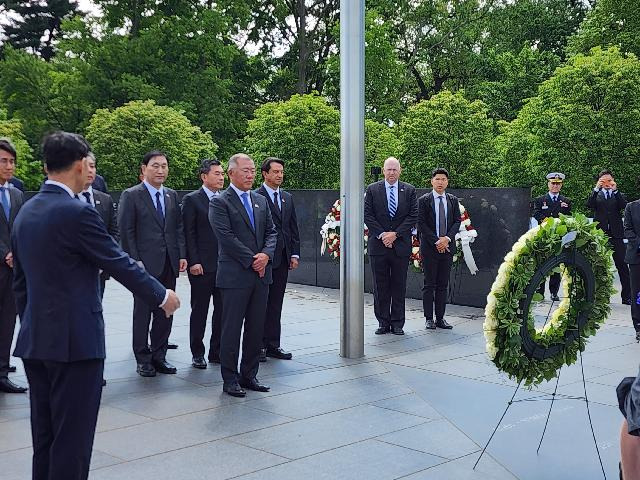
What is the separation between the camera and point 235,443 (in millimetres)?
5961

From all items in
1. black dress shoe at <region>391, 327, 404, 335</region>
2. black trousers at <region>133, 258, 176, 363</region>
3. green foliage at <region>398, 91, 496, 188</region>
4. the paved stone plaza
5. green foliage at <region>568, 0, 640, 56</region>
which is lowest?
the paved stone plaza

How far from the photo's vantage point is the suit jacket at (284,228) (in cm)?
925

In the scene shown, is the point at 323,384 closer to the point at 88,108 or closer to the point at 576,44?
the point at 576,44

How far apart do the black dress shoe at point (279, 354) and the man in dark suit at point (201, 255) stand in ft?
2.14

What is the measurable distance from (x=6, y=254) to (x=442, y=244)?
567 centimetres

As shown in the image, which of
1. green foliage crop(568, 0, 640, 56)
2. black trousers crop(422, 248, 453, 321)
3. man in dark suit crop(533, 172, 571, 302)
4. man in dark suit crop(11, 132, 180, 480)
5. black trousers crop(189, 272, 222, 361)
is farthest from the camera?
green foliage crop(568, 0, 640, 56)

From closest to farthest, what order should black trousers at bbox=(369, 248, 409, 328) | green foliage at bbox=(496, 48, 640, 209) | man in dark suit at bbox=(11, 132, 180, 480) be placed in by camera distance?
man in dark suit at bbox=(11, 132, 180, 480)
black trousers at bbox=(369, 248, 409, 328)
green foliage at bbox=(496, 48, 640, 209)

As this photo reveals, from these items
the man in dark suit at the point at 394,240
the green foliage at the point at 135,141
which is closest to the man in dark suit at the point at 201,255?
the man in dark suit at the point at 394,240

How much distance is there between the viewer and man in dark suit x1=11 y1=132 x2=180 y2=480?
4.09 metres

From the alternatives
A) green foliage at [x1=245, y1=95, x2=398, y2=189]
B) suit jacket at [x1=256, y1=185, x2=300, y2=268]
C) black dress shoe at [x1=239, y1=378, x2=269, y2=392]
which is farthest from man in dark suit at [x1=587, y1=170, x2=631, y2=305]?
green foliage at [x1=245, y1=95, x2=398, y2=189]

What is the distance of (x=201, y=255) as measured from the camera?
28.7ft

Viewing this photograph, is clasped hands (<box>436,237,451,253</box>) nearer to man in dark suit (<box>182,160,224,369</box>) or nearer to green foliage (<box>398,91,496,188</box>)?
man in dark suit (<box>182,160,224,369</box>)

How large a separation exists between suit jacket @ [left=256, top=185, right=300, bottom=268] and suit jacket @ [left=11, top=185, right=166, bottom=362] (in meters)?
5.04

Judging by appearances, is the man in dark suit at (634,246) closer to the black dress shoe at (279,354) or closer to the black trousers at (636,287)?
the black trousers at (636,287)
